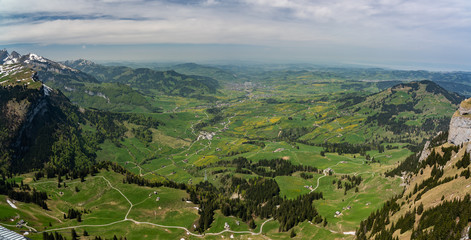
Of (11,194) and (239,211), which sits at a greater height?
(11,194)

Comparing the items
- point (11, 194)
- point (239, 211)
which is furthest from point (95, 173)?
point (239, 211)

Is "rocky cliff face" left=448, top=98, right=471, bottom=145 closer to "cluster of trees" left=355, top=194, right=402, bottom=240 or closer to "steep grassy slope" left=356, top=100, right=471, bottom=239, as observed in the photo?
"steep grassy slope" left=356, top=100, right=471, bottom=239

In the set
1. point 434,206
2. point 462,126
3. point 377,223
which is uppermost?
point 462,126

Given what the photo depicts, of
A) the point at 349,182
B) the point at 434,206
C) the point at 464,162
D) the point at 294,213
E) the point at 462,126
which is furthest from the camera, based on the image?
the point at 349,182

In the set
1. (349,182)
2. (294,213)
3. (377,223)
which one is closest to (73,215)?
Answer: (294,213)

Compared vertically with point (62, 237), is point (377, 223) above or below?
above

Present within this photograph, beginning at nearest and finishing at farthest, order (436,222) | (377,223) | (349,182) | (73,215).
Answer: (436,222) < (377,223) < (73,215) < (349,182)

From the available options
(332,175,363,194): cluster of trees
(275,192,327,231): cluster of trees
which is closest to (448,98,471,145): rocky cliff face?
(332,175,363,194): cluster of trees

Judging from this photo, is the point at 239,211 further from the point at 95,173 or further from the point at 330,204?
the point at 95,173

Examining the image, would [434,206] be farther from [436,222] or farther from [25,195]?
[25,195]
